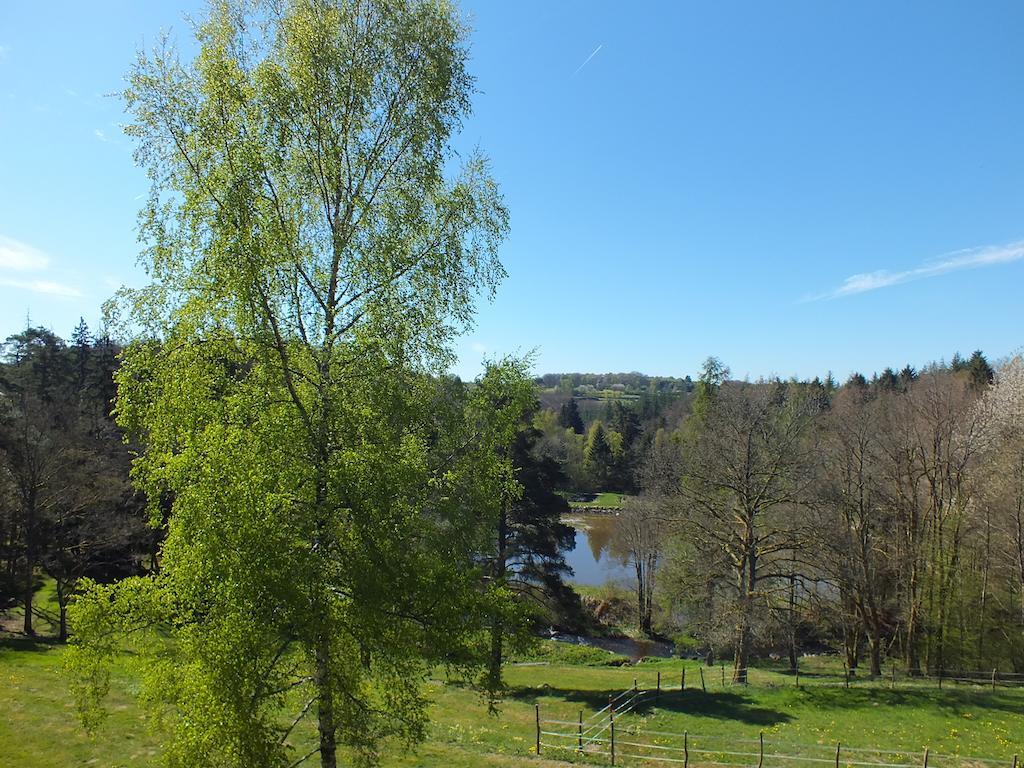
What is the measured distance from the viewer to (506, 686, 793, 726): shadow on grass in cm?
1834

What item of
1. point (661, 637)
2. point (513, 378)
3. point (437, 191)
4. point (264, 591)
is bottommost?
point (661, 637)

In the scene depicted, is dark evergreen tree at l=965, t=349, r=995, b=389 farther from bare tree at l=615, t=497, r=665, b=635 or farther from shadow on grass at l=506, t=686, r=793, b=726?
shadow on grass at l=506, t=686, r=793, b=726

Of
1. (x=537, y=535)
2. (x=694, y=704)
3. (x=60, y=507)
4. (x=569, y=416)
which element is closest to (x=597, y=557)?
(x=537, y=535)

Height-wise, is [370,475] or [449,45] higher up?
[449,45]

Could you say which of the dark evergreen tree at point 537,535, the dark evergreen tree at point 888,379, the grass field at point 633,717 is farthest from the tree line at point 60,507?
the dark evergreen tree at point 888,379

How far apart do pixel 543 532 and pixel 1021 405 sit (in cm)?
2412

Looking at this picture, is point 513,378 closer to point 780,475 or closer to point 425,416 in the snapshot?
point 425,416

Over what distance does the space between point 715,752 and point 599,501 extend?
81060 millimetres

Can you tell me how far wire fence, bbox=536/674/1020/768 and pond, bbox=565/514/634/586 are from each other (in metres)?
25.2

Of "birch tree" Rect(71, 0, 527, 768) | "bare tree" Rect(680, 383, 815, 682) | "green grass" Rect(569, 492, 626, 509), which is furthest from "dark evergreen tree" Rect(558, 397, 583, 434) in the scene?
"birch tree" Rect(71, 0, 527, 768)

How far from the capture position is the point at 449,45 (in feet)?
28.7

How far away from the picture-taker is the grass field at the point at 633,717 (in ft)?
43.6

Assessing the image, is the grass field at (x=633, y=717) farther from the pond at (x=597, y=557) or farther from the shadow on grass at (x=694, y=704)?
the pond at (x=597, y=557)

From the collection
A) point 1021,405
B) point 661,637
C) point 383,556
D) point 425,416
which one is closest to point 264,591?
point 383,556
